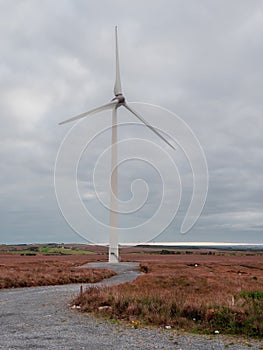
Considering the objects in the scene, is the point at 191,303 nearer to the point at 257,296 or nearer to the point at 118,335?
the point at 118,335

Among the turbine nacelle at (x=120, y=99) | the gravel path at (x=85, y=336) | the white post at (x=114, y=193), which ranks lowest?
the gravel path at (x=85, y=336)

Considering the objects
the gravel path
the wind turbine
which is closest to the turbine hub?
the wind turbine

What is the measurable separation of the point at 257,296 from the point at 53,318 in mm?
10575

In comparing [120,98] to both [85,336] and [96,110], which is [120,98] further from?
[85,336]

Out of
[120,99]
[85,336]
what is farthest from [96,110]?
[85,336]

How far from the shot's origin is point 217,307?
50.8 ft

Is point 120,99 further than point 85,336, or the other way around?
point 120,99

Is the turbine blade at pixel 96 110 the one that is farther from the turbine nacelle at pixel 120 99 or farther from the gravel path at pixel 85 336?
the gravel path at pixel 85 336

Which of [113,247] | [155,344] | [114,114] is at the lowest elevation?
[155,344]

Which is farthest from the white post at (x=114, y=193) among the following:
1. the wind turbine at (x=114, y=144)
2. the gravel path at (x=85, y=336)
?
the gravel path at (x=85, y=336)

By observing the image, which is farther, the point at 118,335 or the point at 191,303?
the point at 191,303

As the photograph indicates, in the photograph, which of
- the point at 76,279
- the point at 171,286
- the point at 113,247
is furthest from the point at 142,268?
the point at 171,286

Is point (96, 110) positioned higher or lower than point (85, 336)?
higher

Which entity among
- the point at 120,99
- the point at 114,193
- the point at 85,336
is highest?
the point at 120,99
